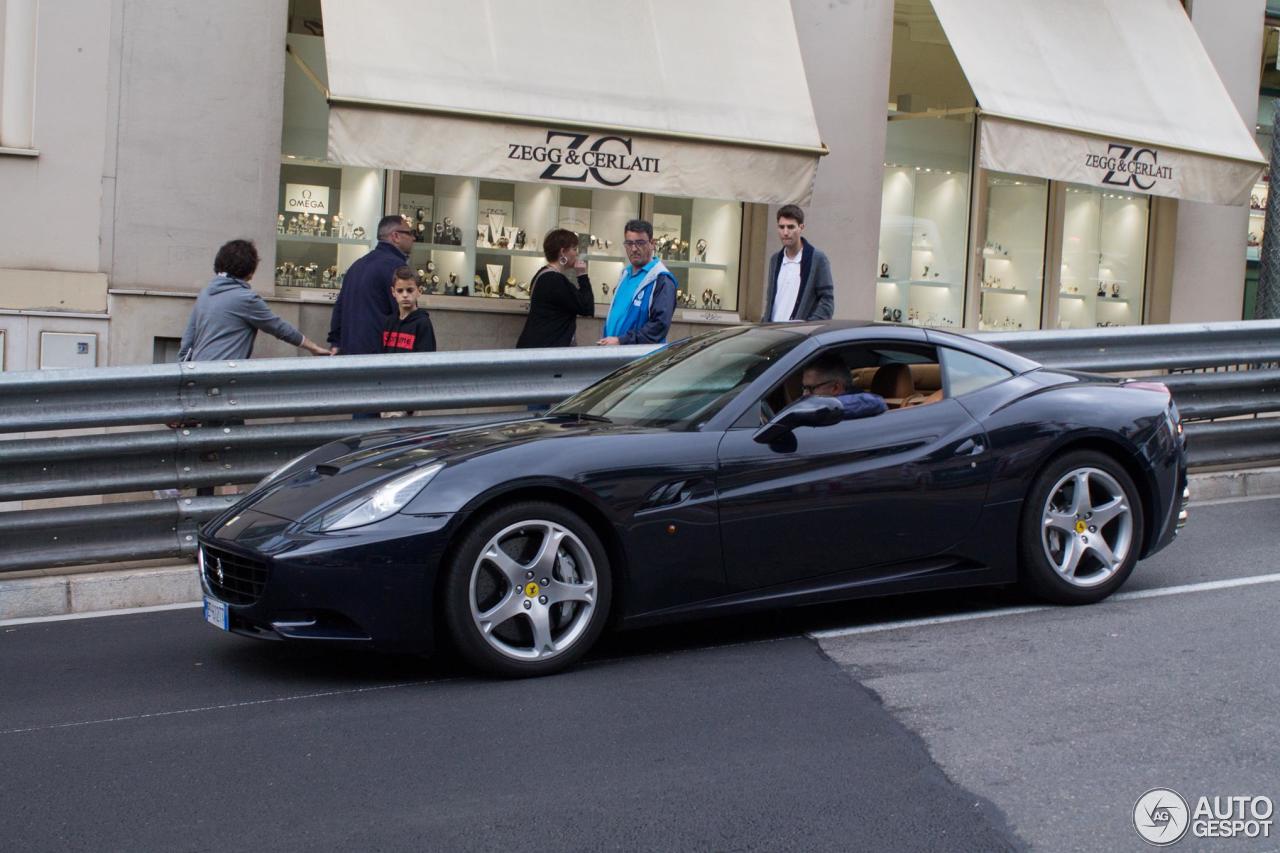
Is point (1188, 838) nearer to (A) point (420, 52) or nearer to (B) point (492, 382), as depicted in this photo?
(B) point (492, 382)

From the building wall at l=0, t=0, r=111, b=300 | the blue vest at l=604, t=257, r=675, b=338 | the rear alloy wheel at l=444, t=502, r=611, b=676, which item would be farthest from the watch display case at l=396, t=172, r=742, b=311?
the rear alloy wheel at l=444, t=502, r=611, b=676

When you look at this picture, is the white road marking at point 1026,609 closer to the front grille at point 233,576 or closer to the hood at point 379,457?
the hood at point 379,457

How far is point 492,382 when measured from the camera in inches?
306

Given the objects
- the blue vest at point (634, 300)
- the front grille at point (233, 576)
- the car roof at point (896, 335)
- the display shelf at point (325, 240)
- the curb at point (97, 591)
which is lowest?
the curb at point (97, 591)

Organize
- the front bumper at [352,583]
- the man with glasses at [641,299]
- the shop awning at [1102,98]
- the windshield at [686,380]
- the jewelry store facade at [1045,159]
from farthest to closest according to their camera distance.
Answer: the jewelry store facade at [1045,159] → the shop awning at [1102,98] → the man with glasses at [641,299] → the windshield at [686,380] → the front bumper at [352,583]

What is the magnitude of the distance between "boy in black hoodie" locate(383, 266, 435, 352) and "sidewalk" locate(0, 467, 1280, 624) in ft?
7.73

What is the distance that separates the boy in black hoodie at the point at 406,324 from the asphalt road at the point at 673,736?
306 centimetres

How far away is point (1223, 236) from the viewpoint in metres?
14.7

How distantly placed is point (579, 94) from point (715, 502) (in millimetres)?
5657

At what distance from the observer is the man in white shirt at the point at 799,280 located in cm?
941

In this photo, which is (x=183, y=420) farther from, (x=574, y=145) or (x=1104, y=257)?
(x=1104, y=257)

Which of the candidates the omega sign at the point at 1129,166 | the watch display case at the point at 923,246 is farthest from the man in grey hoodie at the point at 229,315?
the omega sign at the point at 1129,166

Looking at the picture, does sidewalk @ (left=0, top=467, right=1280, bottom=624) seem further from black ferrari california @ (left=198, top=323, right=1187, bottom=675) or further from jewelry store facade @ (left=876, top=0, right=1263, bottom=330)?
jewelry store facade @ (left=876, top=0, right=1263, bottom=330)

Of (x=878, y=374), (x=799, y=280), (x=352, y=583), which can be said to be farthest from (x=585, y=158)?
(x=352, y=583)
